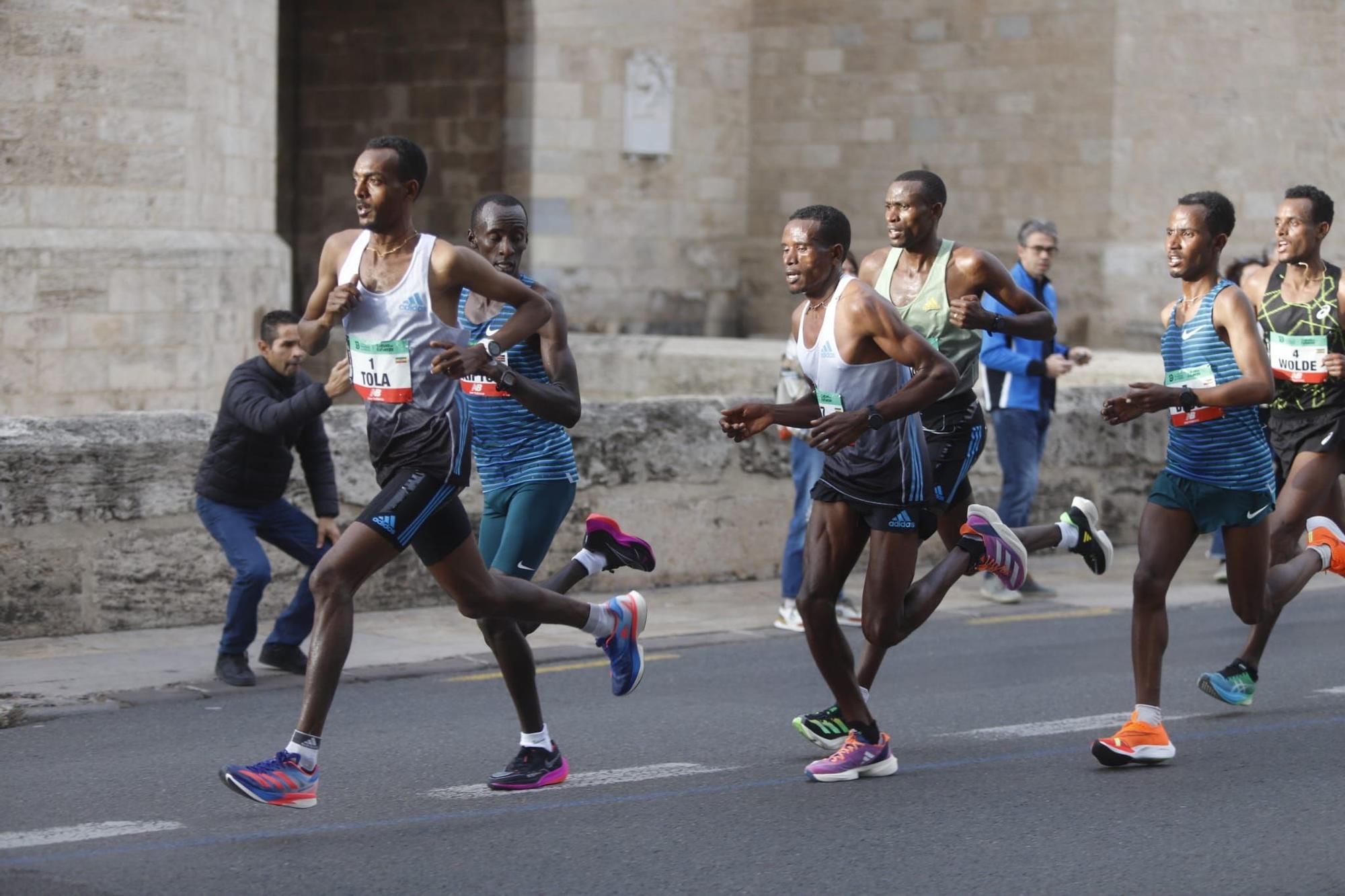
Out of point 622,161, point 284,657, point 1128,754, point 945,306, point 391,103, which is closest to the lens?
point 1128,754

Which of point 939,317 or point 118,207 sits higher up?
point 118,207

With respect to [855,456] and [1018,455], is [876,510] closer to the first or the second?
[855,456]

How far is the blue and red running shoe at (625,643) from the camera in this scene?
242 inches

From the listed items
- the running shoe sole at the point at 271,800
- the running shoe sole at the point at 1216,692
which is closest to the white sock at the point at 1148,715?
the running shoe sole at the point at 1216,692

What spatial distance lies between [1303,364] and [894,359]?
2.70m

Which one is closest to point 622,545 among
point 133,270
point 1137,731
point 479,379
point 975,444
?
point 479,379

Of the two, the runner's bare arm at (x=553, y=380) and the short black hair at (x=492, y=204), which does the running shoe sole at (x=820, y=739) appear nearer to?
the runner's bare arm at (x=553, y=380)

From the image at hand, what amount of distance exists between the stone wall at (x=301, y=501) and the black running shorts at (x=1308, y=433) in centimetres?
322

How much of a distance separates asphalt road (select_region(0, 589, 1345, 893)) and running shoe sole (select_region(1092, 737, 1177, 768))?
41 mm

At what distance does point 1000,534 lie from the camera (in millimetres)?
6664

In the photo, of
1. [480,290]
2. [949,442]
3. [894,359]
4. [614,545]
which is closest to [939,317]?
[949,442]

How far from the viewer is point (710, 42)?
2208cm

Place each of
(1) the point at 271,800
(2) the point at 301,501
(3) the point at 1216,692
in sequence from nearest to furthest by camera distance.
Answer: (1) the point at 271,800
(3) the point at 1216,692
(2) the point at 301,501

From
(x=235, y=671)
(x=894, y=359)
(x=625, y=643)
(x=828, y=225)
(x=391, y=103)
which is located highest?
(x=391, y=103)
